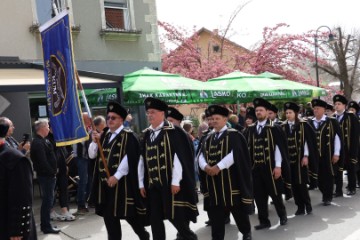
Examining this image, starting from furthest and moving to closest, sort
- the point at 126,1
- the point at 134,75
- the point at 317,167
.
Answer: the point at 126,1
the point at 134,75
the point at 317,167

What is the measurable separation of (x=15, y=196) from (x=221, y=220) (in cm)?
289

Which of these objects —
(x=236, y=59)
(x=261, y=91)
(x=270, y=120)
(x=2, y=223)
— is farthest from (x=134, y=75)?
(x=236, y=59)

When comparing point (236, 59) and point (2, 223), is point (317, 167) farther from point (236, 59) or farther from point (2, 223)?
point (236, 59)

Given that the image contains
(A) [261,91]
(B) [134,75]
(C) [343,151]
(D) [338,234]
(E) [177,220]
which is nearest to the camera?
(E) [177,220]

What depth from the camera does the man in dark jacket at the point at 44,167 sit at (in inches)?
279

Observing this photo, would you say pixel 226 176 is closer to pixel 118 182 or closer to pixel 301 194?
pixel 118 182

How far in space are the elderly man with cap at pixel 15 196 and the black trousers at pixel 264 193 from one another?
3814mm

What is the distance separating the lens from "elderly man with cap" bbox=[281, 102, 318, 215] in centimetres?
753

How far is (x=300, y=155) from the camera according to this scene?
773 centimetres

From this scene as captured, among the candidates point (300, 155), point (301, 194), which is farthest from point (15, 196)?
point (300, 155)

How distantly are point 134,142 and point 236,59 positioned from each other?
1982 cm

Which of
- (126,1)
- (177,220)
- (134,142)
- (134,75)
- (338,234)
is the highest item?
(126,1)

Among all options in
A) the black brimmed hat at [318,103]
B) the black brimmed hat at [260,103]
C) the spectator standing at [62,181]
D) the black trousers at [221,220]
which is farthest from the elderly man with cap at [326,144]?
the spectator standing at [62,181]

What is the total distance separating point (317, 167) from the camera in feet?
25.8
